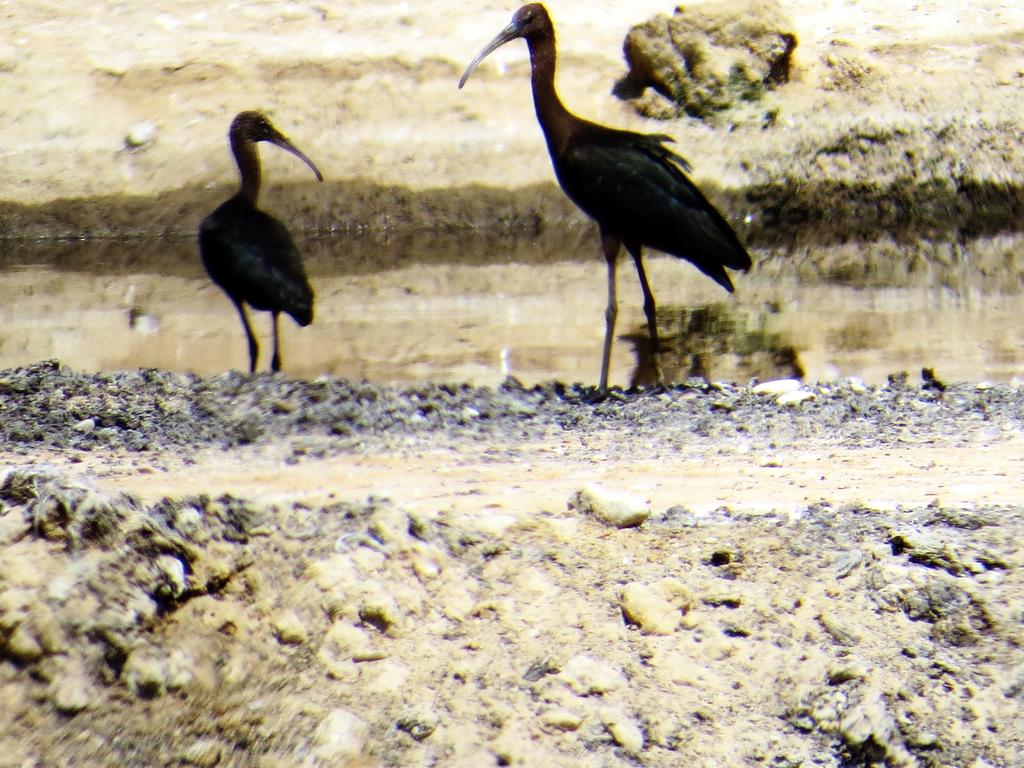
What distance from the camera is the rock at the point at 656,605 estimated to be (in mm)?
3477

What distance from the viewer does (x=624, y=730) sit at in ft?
10.5

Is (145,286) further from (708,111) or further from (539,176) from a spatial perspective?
(708,111)

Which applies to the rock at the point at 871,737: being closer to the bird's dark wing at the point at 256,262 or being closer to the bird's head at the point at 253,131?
the bird's dark wing at the point at 256,262

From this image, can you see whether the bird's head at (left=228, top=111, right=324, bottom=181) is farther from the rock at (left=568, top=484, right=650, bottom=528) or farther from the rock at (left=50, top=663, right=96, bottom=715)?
the rock at (left=50, top=663, right=96, bottom=715)

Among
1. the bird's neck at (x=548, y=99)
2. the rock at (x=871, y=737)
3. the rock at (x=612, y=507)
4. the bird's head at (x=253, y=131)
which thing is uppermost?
the bird's neck at (x=548, y=99)

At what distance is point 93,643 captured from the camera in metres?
3.21

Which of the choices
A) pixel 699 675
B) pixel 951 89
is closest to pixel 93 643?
pixel 699 675

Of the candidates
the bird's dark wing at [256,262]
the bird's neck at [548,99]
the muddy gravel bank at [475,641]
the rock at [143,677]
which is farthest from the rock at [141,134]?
the rock at [143,677]

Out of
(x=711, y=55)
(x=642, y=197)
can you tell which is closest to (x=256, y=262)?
(x=642, y=197)

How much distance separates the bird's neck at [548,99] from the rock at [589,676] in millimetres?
4585

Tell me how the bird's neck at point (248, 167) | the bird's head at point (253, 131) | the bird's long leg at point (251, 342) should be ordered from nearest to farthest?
the bird's long leg at point (251, 342)
the bird's neck at point (248, 167)
the bird's head at point (253, 131)

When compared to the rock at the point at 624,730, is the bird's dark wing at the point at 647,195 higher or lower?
higher

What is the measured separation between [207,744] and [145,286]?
7759 millimetres

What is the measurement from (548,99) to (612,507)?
4.36 metres
